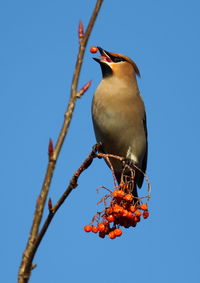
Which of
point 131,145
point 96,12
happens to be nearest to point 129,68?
point 131,145

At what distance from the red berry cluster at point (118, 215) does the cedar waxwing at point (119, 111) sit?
1538 millimetres

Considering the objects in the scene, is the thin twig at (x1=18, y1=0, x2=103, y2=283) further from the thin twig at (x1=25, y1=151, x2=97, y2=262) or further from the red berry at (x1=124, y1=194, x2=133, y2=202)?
the red berry at (x1=124, y1=194, x2=133, y2=202)

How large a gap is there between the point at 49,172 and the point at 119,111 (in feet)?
10.4

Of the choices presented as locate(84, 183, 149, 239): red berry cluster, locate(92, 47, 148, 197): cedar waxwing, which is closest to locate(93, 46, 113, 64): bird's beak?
locate(92, 47, 148, 197): cedar waxwing

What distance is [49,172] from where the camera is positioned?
1.52 m

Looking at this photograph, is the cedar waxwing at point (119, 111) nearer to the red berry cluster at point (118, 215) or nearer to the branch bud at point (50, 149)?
the red berry cluster at point (118, 215)

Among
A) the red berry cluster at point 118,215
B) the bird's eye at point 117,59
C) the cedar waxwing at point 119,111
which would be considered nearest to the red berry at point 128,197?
the red berry cluster at point 118,215

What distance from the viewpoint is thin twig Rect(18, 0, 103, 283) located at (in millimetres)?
1491

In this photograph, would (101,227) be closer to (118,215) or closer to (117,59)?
(118,215)

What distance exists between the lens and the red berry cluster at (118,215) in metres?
3.01

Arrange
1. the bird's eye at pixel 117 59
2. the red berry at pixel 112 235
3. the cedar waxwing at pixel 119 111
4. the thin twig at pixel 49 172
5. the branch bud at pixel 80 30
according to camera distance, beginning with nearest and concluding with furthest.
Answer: the thin twig at pixel 49 172 → the branch bud at pixel 80 30 → the red berry at pixel 112 235 → the cedar waxwing at pixel 119 111 → the bird's eye at pixel 117 59

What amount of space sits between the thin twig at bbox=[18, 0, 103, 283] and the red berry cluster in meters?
1.49

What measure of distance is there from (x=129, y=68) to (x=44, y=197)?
3.72m

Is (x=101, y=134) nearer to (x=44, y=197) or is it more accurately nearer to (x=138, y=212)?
(x=138, y=212)
